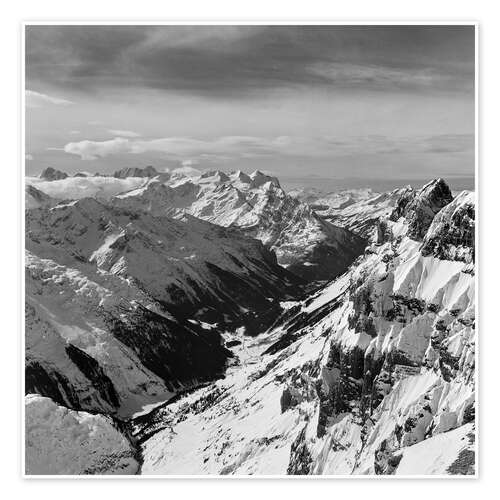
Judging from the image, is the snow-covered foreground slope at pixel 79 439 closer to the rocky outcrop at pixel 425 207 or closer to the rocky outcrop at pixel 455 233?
the rocky outcrop at pixel 455 233

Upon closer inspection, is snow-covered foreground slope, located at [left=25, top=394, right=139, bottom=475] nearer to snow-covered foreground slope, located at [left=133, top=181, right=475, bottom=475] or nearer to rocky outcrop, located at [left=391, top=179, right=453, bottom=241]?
snow-covered foreground slope, located at [left=133, top=181, right=475, bottom=475]

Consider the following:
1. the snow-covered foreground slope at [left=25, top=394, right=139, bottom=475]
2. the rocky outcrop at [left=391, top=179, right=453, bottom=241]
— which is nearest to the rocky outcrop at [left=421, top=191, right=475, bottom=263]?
the rocky outcrop at [left=391, top=179, right=453, bottom=241]

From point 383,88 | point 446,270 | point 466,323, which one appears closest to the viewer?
point 383,88

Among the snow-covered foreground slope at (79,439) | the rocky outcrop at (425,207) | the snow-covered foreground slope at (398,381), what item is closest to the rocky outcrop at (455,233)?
the snow-covered foreground slope at (398,381)

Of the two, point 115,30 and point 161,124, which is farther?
point 161,124

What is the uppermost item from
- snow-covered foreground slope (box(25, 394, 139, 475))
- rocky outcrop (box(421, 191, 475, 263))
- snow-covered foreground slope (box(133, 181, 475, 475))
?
rocky outcrop (box(421, 191, 475, 263))

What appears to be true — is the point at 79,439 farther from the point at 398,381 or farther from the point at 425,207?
the point at 425,207
